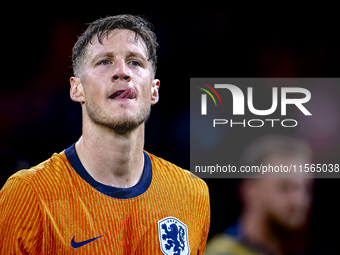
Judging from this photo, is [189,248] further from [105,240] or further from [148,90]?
[148,90]

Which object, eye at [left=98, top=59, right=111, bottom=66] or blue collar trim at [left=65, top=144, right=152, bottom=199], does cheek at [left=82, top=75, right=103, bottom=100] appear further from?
blue collar trim at [left=65, top=144, right=152, bottom=199]

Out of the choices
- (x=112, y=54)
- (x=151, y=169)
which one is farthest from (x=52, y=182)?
(x=112, y=54)

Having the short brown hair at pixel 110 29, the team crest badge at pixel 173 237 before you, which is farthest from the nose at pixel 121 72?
the team crest badge at pixel 173 237

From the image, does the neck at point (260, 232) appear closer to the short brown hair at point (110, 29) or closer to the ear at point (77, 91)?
the short brown hair at point (110, 29)

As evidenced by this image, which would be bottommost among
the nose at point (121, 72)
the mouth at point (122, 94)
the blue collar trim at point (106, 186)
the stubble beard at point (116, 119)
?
the blue collar trim at point (106, 186)

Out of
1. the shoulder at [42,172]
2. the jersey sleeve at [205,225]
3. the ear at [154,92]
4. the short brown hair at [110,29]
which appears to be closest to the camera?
the shoulder at [42,172]

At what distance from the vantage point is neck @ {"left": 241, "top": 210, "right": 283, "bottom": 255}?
2.85m

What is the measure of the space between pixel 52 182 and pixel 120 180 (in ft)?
1.40

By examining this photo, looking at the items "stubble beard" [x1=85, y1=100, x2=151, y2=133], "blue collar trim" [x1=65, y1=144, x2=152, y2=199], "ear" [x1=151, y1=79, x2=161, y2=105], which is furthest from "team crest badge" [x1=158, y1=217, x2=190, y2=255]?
"ear" [x1=151, y1=79, x2=161, y2=105]

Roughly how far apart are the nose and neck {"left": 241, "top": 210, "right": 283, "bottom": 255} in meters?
1.57

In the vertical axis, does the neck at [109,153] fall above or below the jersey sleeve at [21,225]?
above

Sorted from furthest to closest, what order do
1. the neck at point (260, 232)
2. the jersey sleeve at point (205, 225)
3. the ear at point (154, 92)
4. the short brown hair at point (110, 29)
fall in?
the neck at point (260, 232), the jersey sleeve at point (205, 225), the ear at point (154, 92), the short brown hair at point (110, 29)

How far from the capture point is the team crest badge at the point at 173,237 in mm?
2291

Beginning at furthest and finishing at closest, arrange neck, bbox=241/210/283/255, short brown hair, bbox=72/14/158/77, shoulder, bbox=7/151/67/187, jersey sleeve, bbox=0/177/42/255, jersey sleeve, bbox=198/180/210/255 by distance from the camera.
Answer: neck, bbox=241/210/283/255, jersey sleeve, bbox=198/180/210/255, short brown hair, bbox=72/14/158/77, shoulder, bbox=7/151/67/187, jersey sleeve, bbox=0/177/42/255
